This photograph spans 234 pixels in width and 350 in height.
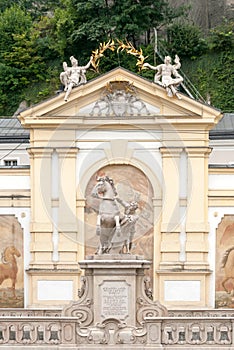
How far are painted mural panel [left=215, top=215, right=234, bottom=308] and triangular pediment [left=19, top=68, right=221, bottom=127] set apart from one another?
3.69 m

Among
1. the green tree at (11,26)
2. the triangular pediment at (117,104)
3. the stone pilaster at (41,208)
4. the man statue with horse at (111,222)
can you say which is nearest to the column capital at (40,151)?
the stone pilaster at (41,208)

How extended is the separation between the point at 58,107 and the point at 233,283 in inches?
332

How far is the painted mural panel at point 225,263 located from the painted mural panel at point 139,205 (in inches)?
92.1

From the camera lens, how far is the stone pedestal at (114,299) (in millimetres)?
Result: 24438

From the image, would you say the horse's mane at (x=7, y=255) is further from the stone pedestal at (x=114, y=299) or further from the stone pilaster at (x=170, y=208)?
the stone pedestal at (x=114, y=299)

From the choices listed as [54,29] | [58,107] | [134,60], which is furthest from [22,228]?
[54,29]

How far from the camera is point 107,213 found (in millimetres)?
26281

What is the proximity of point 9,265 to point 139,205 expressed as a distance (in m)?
4.91

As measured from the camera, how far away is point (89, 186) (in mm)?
35594

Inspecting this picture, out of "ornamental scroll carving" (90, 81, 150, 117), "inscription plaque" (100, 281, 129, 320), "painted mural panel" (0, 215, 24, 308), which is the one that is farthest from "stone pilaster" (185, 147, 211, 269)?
"inscription plaque" (100, 281, 129, 320)

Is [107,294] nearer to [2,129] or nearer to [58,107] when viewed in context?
[58,107]

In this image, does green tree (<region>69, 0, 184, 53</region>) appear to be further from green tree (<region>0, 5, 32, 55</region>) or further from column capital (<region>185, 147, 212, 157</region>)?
column capital (<region>185, 147, 212, 157</region>)

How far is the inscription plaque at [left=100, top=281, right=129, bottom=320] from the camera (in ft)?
81.1

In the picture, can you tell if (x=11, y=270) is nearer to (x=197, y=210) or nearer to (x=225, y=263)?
(x=197, y=210)
